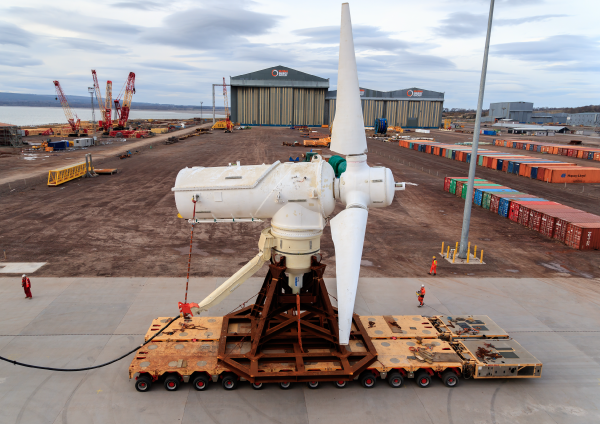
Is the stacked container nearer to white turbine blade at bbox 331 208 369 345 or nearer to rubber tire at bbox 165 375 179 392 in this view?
white turbine blade at bbox 331 208 369 345

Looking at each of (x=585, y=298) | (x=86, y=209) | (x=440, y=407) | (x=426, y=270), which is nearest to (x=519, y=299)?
(x=585, y=298)

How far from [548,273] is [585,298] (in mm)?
3547

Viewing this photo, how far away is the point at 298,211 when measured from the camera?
13.1m

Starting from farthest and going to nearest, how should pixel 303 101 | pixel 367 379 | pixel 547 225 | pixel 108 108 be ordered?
pixel 303 101 < pixel 108 108 < pixel 547 225 < pixel 367 379

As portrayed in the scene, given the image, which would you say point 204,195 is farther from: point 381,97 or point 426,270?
point 381,97

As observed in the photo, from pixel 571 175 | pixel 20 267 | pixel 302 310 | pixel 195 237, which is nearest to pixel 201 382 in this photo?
A: pixel 302 310

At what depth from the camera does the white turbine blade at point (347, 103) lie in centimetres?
1023

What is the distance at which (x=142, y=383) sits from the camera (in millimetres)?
12852

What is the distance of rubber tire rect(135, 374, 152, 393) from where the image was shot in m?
12.9

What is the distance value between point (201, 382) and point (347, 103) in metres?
9.98

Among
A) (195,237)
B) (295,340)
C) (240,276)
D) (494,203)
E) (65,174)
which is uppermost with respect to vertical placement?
(240,276)

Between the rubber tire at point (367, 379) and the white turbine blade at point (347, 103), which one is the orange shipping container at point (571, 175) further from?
the white turbine blade at point (347, 103)

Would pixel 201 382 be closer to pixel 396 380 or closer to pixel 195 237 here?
pixel 396 380

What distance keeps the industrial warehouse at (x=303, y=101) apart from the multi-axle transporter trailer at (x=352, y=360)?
505ft
